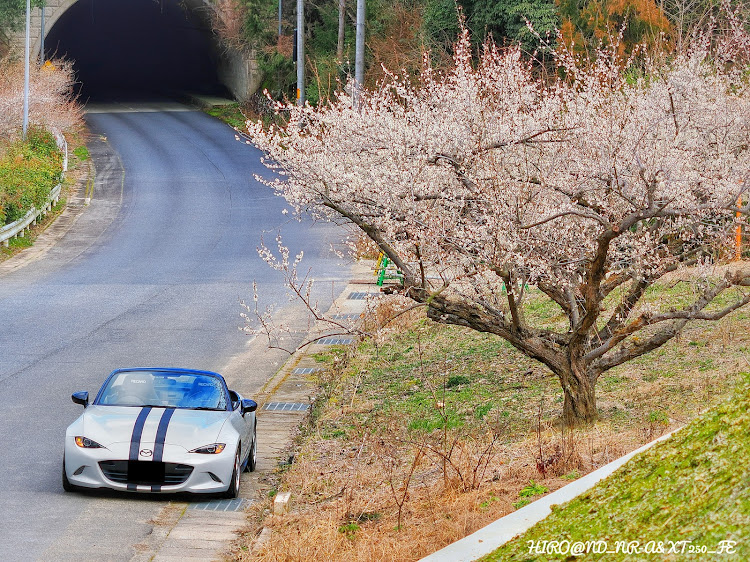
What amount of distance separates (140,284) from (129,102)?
37167 millimetres

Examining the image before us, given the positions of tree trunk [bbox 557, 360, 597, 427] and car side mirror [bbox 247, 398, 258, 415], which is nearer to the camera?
tree trunk [bbox 557, 360, 597, 427]

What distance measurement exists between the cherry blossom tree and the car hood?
8.75 feet

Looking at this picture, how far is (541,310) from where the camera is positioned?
20453 millimetres

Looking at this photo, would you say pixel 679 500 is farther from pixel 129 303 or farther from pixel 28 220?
pixel 28 220

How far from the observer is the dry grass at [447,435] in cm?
836

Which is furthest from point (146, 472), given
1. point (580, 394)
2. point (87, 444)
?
point (580, 394)

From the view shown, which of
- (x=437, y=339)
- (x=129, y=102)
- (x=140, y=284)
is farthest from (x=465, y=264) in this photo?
(x=129, y=102)

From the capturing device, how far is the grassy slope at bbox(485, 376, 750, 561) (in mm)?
3320

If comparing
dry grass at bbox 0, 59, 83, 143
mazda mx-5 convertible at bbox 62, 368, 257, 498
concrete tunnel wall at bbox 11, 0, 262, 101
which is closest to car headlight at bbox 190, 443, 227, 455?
mazda mx-5 convertible at bbox 62, 368, 257, 498

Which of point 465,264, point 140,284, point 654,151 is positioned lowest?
point 140,284

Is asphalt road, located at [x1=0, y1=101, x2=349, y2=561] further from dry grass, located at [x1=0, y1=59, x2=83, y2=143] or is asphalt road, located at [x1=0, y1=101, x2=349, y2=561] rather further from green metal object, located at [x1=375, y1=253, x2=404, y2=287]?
dry grass, located at [x1=0, y1=59, x2=83, y2=143]

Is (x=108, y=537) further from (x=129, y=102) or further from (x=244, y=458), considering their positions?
(x=129, y=102)

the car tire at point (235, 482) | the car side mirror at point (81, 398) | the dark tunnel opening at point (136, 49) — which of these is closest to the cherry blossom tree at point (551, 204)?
the car tire at point (235, 482)

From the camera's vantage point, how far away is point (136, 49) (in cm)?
7319
